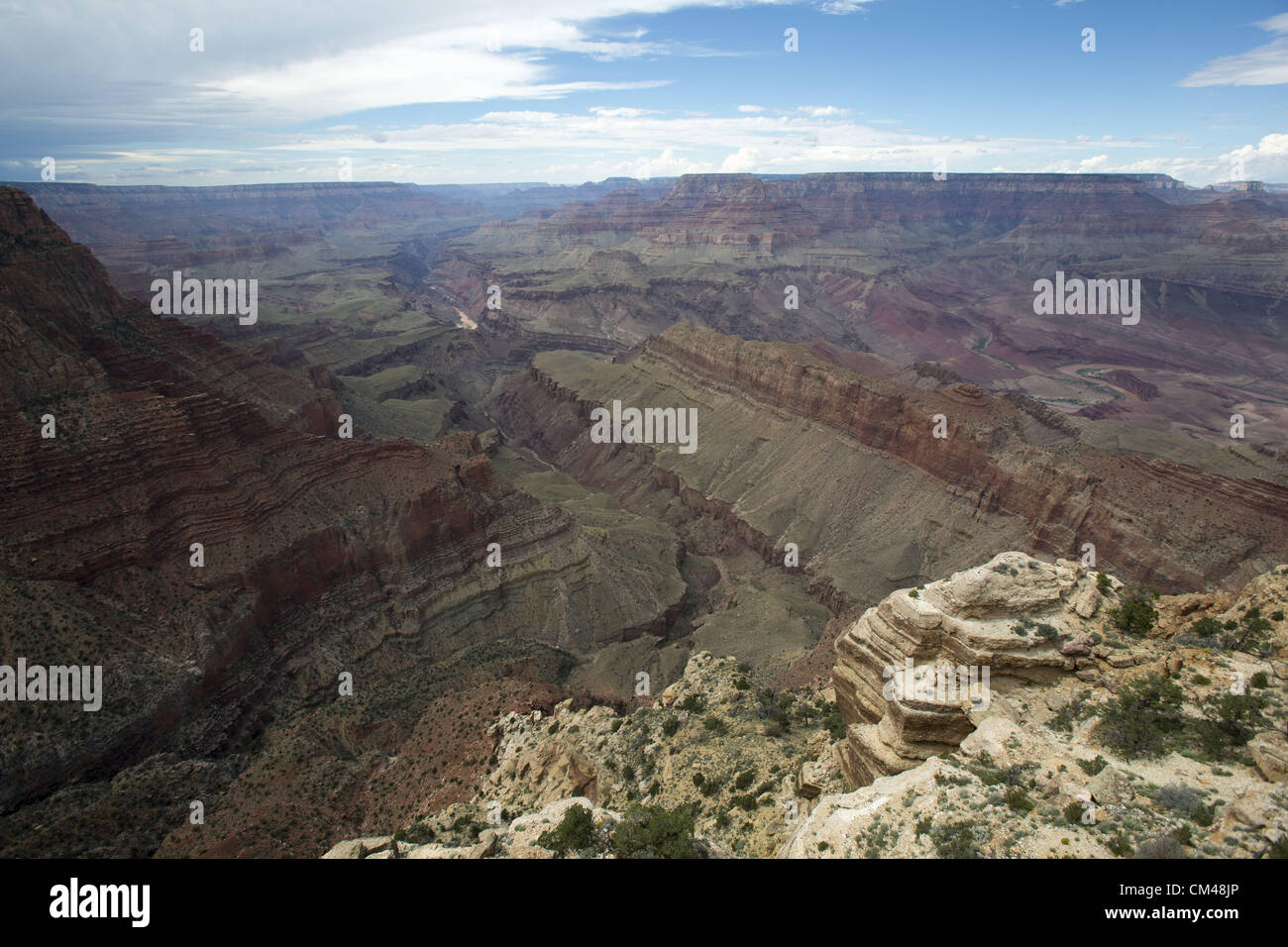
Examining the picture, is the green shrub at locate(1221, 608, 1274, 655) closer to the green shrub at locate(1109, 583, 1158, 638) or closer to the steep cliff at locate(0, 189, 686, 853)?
the green shrub at locate(1109, 583, 1158, 638)

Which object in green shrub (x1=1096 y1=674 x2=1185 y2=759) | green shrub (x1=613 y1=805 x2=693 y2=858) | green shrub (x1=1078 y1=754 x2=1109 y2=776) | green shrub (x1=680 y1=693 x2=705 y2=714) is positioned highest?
green shrub (x1=1096 y1=674 x2=1185 y2=759)

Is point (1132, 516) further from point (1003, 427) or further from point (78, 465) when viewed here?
point (78, 465)

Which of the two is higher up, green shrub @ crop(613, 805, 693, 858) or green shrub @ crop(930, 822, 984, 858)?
green shrub @ crop(930, 822, 984, 858)

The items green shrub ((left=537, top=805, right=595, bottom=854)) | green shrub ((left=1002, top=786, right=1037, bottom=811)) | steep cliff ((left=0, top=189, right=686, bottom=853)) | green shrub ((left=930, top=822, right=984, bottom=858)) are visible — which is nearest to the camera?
green shrub ((left=930, top=822, right=984, bottom=858))

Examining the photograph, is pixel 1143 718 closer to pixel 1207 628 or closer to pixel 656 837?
pixel 1207 628

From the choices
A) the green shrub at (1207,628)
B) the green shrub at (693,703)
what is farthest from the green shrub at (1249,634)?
the green shrub at (693,703)

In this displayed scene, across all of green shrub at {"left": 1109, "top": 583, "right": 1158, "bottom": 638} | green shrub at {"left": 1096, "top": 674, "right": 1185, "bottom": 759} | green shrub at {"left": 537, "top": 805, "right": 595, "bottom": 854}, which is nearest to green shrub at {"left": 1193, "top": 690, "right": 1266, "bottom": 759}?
green shrub at {"left": 1096, "top": 674, "right": 1185, "bottom": 759}

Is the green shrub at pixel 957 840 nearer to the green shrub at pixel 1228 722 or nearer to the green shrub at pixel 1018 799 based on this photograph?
the green shrub at pixel 1018 799

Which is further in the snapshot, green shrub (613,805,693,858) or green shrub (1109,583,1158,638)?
green shrub (1109,583,1158,638)

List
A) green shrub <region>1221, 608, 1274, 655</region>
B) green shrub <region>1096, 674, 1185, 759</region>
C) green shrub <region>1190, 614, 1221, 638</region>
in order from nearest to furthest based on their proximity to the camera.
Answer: green shrub <region>1096, 674, 1185, 759</region>, green shrub <region>1221, 608, 1274, 655</region>, green shrub <region>1190, 614, 1221, 638</region>

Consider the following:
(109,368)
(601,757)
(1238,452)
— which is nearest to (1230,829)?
(601,757)

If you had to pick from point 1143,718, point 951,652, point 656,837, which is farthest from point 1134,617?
point 656,837
